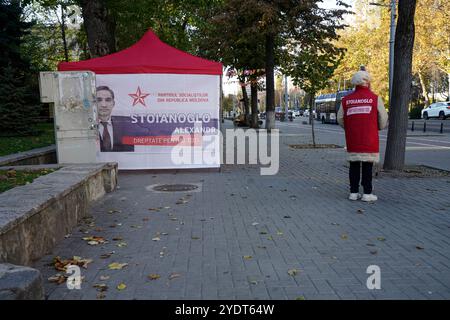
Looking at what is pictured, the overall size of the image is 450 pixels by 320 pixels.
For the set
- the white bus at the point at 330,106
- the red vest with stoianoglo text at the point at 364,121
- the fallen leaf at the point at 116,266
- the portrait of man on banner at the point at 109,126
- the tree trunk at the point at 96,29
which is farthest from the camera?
the white bus at the point at 330,106

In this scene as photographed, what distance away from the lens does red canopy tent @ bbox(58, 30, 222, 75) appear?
10.4 metres

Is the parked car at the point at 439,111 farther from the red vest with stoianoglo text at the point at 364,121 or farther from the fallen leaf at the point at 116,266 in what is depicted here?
the fallen leaf at the point at 116,266

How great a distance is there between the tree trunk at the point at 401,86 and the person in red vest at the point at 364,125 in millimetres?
3318

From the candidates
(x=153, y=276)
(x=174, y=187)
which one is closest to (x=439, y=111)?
(x=174, y=187)

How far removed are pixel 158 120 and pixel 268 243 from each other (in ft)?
20.7

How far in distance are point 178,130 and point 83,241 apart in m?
5.73

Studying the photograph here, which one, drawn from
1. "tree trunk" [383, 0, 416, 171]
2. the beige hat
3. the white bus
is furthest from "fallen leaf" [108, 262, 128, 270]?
the white bus

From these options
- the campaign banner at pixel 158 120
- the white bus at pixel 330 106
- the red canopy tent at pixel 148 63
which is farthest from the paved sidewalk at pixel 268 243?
the white bus at pixel 330 106

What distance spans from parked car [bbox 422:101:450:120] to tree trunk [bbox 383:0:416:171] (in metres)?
38.7

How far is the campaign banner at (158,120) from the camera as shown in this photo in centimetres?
1059

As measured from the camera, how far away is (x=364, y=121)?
7250 millimetres

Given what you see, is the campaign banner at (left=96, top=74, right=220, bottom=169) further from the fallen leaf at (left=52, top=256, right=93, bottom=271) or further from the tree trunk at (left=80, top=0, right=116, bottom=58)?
the fallen leaf at (left=52, top=256, right=93, bottom=271)

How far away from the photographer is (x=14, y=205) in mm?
4602

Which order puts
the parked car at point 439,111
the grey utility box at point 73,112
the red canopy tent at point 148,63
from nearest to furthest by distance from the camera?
the grey utility box at point 73,112 < the red canopy tent at point 148,63 < the parked car at point 439,111
